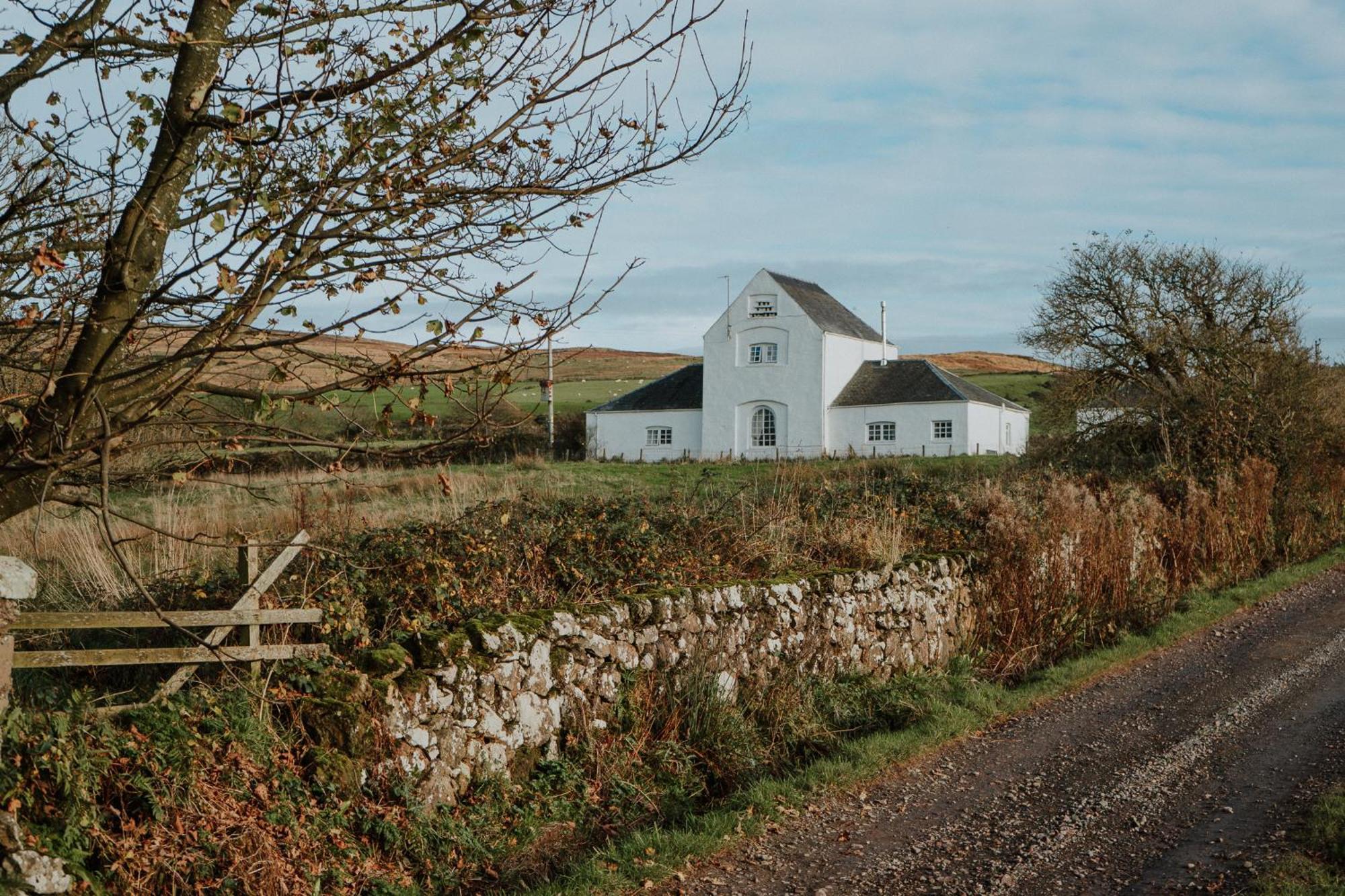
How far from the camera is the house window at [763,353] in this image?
154 ft

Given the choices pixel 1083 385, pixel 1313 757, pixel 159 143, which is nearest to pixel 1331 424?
pixel 1083 385

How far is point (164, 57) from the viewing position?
5531mm

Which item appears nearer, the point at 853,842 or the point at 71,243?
the point at 71,243

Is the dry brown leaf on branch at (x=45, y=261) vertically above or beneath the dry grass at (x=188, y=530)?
above

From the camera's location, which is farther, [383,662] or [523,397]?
[523,397]

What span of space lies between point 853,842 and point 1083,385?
2623 cm

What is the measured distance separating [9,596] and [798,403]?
139ft

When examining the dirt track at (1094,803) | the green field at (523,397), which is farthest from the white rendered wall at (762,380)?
the dirt track at (1094,803)

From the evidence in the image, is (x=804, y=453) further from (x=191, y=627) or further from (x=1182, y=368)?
(x=191, y=627)

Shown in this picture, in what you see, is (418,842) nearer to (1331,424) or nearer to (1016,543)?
(1016,543)

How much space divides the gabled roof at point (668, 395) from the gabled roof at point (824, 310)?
563 centimetres

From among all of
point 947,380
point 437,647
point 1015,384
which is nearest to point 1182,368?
point 947,380

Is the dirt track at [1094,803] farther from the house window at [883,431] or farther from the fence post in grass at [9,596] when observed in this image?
the house window at [883,431]

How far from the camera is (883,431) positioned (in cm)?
4612
